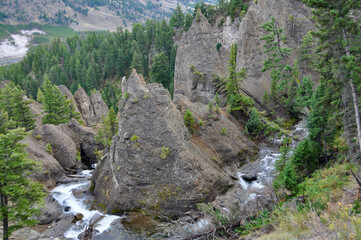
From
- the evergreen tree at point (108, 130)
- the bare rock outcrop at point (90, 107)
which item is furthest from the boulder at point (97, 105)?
the evergreen tree at point (108, 130)

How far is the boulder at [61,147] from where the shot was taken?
3669 cm

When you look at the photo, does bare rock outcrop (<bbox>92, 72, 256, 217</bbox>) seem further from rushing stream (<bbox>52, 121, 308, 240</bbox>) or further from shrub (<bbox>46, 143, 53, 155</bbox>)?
shrub (<bbox>46, 143, 53, 155</bbox>)

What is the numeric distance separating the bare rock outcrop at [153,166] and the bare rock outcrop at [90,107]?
4369 centimetres

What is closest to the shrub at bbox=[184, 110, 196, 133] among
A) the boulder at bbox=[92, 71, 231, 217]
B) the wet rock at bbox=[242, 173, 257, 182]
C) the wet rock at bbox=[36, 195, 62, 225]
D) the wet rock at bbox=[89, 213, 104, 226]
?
the boulder at bbox=[92, 71, 231, 217]

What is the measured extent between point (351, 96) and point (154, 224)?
1798 centimetres

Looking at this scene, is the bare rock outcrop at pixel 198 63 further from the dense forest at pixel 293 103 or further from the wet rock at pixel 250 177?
the wet rock at pixel 250 177

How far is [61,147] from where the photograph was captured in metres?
37.0

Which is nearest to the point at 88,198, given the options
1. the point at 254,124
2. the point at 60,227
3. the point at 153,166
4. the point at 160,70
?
the point at 60,227

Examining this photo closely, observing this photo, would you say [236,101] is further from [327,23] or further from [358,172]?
[358,172]

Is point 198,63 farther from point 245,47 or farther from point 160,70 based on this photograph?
point 160,70

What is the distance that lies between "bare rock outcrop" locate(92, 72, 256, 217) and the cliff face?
2545 cm

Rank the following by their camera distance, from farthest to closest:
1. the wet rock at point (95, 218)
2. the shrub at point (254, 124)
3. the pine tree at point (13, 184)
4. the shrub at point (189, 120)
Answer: the shrub at point (254, 124)
the shrub at point (189, 120)
the wet rock at point (95, 218)
the pine tree at point (13, 184)

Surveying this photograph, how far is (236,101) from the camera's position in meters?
42.0

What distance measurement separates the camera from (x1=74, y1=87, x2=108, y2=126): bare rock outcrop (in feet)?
225
